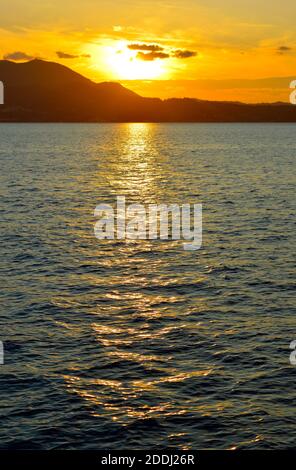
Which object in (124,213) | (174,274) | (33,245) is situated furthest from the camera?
(124,213)

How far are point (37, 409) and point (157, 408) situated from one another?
6.81 m

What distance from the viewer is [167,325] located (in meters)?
48.4

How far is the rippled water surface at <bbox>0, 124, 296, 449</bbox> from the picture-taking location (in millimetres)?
34000

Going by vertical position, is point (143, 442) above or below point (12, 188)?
below

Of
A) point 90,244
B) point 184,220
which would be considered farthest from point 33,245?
point 184,220

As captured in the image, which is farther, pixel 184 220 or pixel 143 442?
pixel 184 220

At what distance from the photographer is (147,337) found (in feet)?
151

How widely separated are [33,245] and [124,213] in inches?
1140

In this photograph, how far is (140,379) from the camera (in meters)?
39.2

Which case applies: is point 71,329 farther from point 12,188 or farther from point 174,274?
point 12,188

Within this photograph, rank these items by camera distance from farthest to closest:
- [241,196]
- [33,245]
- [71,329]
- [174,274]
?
[241,196] < [33,245] < [174,274] < [71,329]

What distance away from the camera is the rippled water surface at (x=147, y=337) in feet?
112

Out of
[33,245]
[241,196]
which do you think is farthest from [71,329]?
[241,196]

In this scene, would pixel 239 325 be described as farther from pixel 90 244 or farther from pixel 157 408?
pixel 90 244
